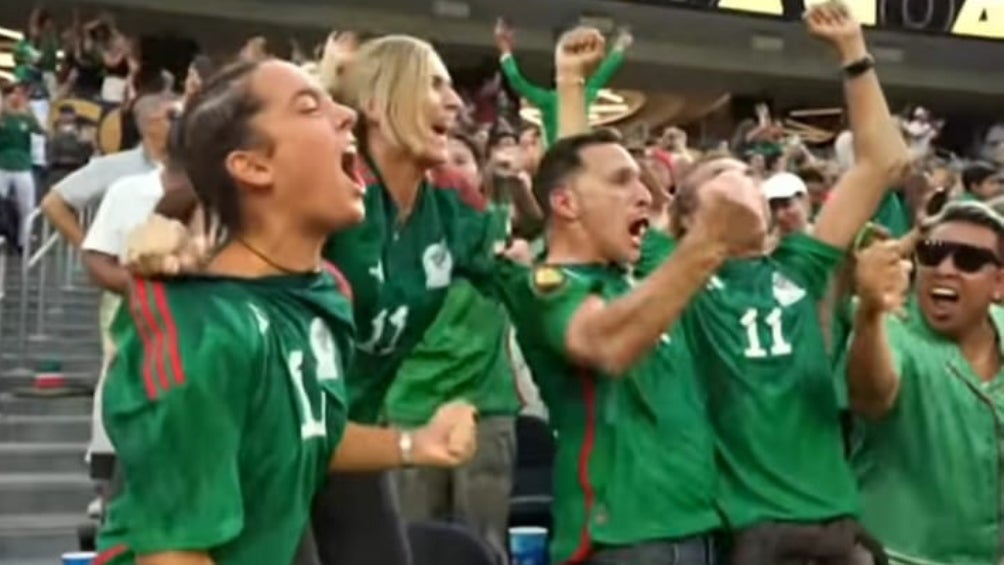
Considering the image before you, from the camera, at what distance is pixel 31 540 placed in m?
6.79

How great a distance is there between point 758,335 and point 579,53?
906 millimetres

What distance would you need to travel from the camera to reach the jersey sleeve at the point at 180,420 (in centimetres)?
231

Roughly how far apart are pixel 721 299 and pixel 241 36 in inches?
611

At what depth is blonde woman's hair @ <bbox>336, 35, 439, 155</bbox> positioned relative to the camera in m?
3.58

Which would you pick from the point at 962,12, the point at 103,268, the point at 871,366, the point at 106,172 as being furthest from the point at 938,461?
the point at 962,12

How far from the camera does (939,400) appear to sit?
12.0 ft

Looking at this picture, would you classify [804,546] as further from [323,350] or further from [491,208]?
[323,350]

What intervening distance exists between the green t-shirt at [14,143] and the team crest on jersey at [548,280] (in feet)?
26.8

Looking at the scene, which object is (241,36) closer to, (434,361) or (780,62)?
(780,62)

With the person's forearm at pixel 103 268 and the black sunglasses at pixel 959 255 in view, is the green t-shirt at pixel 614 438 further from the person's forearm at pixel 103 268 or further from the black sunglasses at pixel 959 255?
the person's forearm at pixel 103 268

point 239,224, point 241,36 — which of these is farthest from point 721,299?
point 241,36

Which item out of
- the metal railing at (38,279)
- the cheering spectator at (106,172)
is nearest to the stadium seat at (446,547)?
the cheering spectator at (106,172)

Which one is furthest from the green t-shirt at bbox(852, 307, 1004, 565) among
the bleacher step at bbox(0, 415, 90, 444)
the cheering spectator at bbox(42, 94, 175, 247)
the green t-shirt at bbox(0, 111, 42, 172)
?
the green t-shirt at bbox(0, 111, 42, 172)

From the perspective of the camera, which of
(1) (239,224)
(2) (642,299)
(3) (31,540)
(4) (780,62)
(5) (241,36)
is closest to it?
(1) (239,224)
